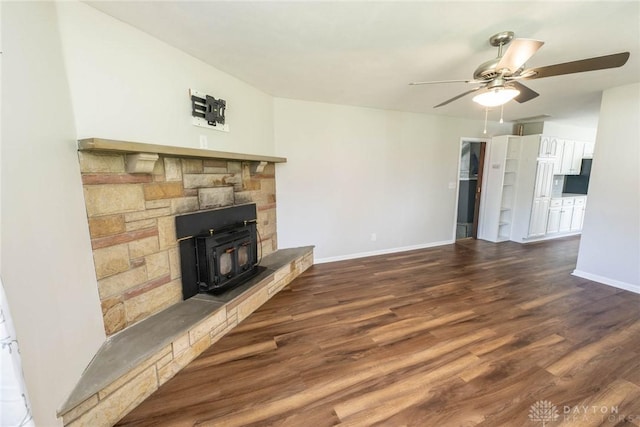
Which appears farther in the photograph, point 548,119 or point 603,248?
point 548,119

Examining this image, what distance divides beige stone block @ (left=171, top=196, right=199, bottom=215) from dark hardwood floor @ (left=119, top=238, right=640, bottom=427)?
3.77ft

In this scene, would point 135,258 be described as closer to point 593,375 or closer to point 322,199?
point 322,199

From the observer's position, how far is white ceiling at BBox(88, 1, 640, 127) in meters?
1.57

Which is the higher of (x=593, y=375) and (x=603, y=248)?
(x=603, y=248)

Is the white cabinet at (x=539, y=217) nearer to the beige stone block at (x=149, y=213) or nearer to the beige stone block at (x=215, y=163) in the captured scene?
the beige stone block at (x=215, y=163)

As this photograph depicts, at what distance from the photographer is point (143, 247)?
6.17 feet

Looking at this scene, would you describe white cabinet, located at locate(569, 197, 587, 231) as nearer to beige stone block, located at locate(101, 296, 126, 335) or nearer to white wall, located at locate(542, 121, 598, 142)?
white wall, located at locate(542, 121, 598, 142)

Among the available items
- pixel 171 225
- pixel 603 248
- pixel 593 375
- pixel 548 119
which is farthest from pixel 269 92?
pixel 548 119

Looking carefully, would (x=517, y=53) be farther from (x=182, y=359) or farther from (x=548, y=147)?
(x=548, y=147)

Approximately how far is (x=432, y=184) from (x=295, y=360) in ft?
12.6

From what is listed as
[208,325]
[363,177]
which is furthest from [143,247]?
[363,177]

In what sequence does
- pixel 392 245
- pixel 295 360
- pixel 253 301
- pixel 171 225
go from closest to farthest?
pixel 295 360, pixel 171 225, pixel 253 301, pixel 392 245

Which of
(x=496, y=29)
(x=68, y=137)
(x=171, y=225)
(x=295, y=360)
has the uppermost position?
(x=496, y=29)

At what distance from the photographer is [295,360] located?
1927 mm
